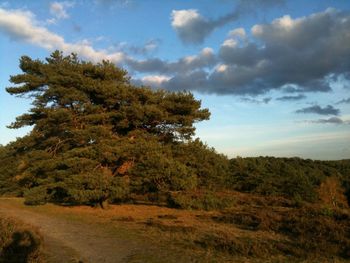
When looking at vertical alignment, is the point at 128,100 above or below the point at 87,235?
above

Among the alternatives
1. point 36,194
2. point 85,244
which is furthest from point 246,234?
point 36,194

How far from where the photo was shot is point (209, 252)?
1162 cm

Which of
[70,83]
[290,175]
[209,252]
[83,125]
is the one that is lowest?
[209,252]

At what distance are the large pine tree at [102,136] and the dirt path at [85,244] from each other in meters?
5.49

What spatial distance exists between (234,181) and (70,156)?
22742 millimetres

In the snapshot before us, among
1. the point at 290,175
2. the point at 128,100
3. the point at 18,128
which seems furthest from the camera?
the point at 290,175

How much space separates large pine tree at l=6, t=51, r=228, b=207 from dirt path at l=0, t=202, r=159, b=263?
5.49 metres

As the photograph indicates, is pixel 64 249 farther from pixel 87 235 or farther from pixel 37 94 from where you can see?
pixel 37 94

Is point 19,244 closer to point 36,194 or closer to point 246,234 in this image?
point 246,234

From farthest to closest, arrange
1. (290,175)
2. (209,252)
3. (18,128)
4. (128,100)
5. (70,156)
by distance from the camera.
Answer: (290,175)
(18,128)
(128,100)
(70,156)
(209,252)

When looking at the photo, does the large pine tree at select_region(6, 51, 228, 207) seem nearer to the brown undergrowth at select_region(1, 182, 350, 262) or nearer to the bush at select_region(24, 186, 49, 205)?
the bush at select_region(24, 186, 49, 205)

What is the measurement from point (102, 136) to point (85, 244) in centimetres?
1267

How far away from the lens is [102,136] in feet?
84.0

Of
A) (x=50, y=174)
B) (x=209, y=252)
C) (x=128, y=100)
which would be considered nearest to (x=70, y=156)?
(x=50, y=174)
